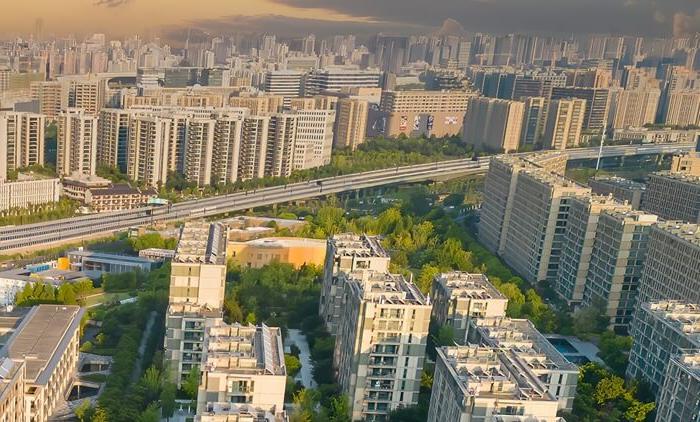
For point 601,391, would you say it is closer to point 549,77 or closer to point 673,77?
point 549,77

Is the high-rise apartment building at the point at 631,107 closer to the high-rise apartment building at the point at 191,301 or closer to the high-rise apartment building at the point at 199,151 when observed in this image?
the high-rise apartment building at the point at 199,151

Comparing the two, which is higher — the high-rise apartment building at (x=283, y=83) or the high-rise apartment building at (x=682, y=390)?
the high-rise apartment building at (x=283, y=83)

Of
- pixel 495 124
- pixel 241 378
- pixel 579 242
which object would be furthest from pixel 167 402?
pixel 495 124

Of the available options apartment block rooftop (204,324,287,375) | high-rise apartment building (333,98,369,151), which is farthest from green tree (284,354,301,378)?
high-rise apartment building (333,98,369,151)

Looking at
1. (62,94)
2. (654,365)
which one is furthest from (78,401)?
(62,94)

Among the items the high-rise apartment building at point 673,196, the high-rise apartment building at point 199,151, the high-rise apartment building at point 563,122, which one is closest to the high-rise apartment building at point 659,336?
the high-rise apartment building at point 673,196

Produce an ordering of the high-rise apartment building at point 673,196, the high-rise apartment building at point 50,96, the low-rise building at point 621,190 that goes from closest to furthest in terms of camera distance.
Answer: the high-rise apartment building at point 673,196, the low-rise building at point 621,190, the high-rise apartment building at point 50,96
